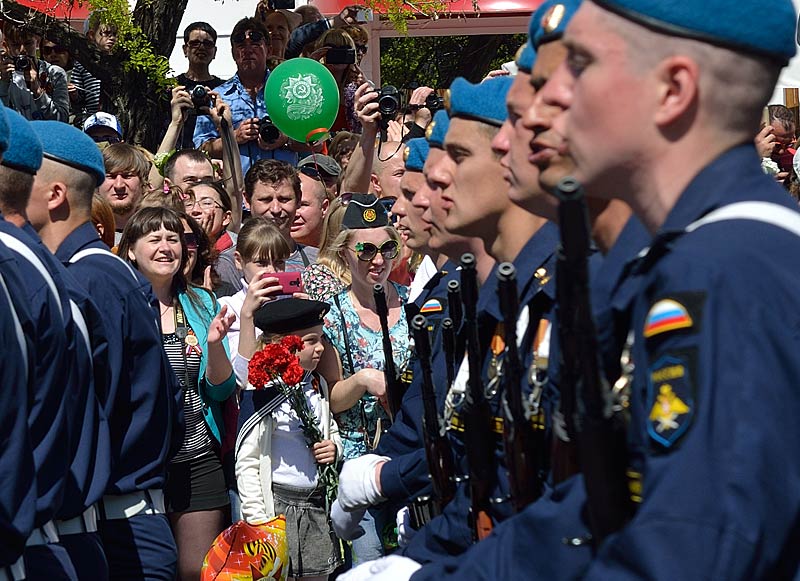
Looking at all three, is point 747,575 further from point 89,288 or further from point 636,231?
point 89,288

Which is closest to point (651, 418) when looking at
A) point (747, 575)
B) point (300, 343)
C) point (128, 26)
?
point (747, 575)

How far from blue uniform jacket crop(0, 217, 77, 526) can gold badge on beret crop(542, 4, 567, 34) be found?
174 cm

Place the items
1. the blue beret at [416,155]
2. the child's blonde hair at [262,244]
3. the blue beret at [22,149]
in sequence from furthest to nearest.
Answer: the child's blonde hair at [262,244], the blue beret at [416,155], the blue beret at [22,149]

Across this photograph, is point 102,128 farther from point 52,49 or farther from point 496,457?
point 496,457

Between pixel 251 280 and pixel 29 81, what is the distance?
417cm

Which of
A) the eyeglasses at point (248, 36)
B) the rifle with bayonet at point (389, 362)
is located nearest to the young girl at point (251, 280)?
the rifle with bayonet at point (389, 362)

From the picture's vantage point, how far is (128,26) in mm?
10102

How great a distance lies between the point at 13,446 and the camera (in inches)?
128

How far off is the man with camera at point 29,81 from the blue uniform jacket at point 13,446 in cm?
648

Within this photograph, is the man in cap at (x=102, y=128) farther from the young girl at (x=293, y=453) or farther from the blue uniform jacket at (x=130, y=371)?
the blue uniform jacket at (x=130, y=371)

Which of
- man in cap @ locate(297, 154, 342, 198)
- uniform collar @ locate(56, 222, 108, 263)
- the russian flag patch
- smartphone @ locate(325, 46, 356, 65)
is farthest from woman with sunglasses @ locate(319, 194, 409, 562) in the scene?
the russian flag patch

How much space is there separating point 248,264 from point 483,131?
3.20 m

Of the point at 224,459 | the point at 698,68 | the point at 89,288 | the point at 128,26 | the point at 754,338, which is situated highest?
the point at 128,26

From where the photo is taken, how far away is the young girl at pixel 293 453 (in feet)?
19.3
